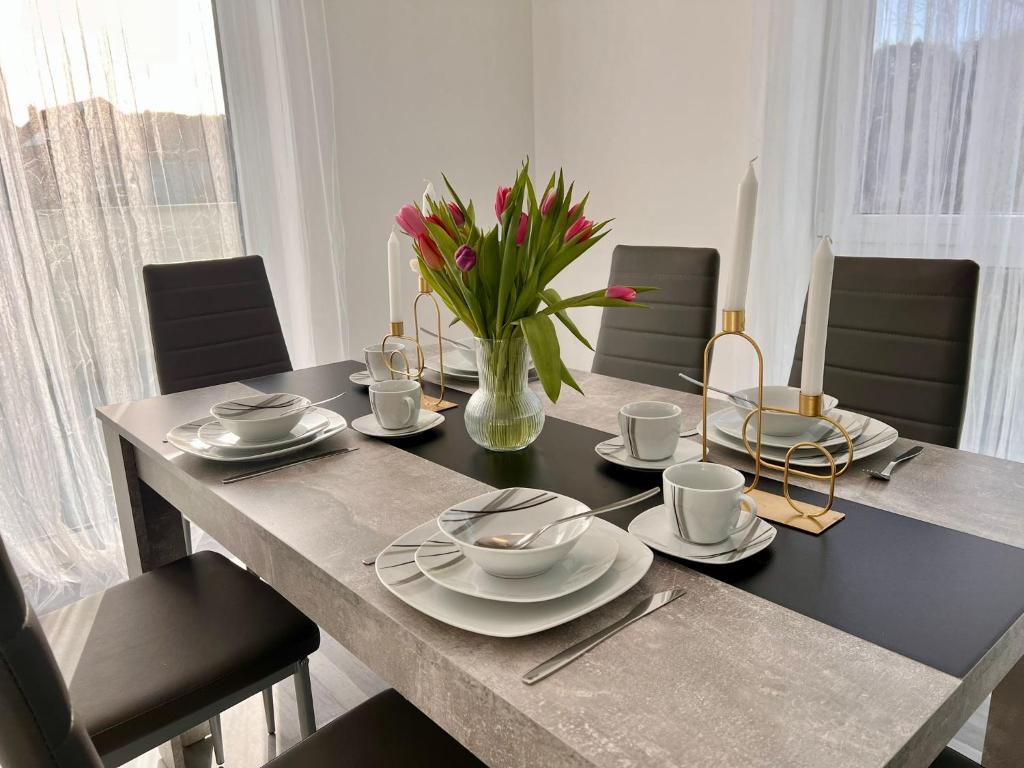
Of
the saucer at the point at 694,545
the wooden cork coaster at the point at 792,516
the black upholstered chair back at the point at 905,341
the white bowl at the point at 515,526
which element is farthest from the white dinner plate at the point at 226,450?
the black upholstered chair back at the point at 905,341

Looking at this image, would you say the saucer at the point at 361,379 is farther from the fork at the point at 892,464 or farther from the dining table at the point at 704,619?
the fork at the point at 892,464

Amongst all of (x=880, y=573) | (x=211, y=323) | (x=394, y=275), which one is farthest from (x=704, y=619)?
(x=211, y=323)

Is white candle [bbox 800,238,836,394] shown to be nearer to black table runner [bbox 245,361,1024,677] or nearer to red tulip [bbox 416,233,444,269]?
black table runner [bbox 245,361,1024,677]

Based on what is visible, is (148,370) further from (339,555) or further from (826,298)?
(826,298)

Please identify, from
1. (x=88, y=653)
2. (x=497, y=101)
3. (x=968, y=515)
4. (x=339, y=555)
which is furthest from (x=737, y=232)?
(x=497, y=101)

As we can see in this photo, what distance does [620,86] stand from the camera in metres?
3.23

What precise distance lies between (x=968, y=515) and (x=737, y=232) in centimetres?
47

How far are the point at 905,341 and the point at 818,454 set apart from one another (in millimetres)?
525

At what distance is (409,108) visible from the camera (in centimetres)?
315

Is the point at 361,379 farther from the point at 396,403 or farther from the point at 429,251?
the point at 429,251

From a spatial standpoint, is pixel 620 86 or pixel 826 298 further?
pixel 620 86

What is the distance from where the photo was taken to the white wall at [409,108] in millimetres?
2988

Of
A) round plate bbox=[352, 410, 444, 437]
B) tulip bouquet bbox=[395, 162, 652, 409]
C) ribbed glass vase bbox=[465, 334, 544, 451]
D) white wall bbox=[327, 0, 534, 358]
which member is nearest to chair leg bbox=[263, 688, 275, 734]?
round plate bbox=[352, 410, 444, 437]

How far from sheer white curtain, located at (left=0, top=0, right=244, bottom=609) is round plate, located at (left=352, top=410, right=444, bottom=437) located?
149 cm
